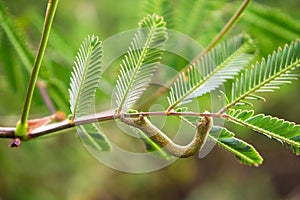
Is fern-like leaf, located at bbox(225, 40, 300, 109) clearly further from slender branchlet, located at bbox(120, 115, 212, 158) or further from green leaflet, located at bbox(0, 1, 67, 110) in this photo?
green leaflet, located at bbox(0, 1, 67, 110)

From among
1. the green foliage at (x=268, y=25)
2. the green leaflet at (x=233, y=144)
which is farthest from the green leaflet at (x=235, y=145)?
the green foliage at (x=268, y=25)

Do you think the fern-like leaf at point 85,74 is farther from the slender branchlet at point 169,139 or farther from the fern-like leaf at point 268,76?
the fern-like leaf at point 268,76

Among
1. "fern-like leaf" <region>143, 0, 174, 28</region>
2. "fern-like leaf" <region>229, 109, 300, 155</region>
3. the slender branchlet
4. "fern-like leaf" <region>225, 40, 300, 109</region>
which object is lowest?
the slender branchlet

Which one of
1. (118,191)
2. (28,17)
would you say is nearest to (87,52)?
(28,17)

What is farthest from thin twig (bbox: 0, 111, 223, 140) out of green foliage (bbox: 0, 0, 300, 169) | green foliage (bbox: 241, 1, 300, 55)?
green foliage (bbox: 241, 1, 300, 55)

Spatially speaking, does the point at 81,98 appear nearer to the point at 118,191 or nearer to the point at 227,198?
the point at 118,191

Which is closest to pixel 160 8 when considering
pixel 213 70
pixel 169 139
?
pixel 213 70
